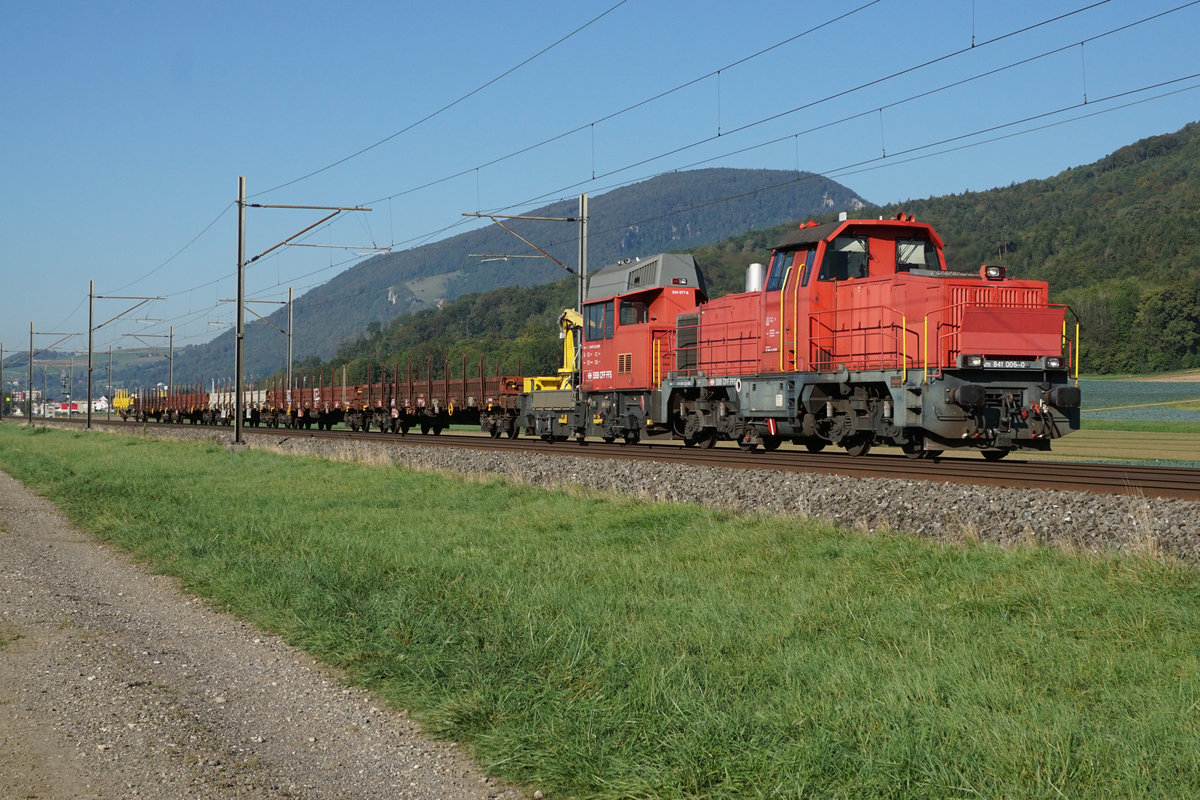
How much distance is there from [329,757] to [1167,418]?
62.6m

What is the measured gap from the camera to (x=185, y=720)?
19.4 feet

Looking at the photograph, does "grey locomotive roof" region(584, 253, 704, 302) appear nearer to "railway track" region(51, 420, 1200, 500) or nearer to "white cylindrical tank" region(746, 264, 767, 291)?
"white cylindrical tank" region(746, 264, 767, 291)

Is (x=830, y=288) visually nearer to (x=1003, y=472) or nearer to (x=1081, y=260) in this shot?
(x=1003, y=472)

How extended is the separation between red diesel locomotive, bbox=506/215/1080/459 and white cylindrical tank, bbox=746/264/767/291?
1.5 inches

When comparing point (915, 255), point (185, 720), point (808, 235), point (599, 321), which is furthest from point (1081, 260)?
point (185, 720)

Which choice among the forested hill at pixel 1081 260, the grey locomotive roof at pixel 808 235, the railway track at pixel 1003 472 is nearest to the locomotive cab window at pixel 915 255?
the grey locomotive roof at pixel 808 235

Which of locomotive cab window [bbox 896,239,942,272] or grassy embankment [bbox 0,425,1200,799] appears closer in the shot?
grassy embankment [bbox 0,425,1200,799]

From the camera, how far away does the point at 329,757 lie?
5.36 m

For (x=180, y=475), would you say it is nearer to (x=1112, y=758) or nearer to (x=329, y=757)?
(x=329, y=757)

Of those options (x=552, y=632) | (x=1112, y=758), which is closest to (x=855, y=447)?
(x=552, y=632)

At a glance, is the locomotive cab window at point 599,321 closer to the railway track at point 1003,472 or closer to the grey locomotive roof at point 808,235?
the grey locomotive roof at point 808,235

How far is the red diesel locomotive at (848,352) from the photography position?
16500mm

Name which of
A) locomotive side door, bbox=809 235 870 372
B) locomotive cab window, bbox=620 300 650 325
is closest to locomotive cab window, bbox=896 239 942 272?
locomotive side door, bbox=809 235 870 372

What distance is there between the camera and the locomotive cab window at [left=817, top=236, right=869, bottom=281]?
19438mm
